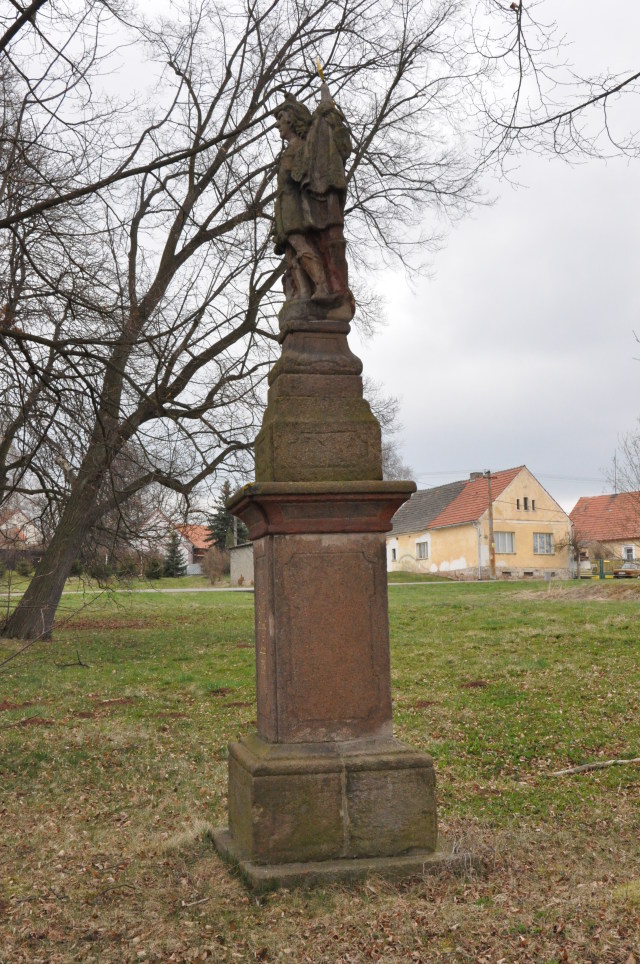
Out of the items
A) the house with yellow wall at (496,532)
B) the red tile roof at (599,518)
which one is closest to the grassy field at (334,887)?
the house with yellow wall at (496,532)

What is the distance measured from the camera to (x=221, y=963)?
397 centimetres

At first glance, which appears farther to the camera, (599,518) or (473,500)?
(599,518)

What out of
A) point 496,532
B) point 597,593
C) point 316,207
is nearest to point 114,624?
point 597,593

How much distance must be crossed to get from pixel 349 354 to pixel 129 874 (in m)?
3.33

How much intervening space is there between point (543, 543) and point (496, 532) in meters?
3.40

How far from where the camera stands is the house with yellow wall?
141 ft

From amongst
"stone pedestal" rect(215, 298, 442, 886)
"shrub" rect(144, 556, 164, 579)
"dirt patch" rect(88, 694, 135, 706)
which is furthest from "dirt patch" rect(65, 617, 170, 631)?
"stone pedestal" rect(215, 298, 442, 886)

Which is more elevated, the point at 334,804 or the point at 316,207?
the point at 316,207

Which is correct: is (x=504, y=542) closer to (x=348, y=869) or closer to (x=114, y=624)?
(x=114, y=624)

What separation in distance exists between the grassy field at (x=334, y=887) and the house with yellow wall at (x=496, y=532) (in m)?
28.0

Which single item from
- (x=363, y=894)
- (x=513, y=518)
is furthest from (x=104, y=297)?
(x=513, y=518)

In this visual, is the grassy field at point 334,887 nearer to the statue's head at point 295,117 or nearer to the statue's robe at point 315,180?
the statue's robe at point 315,180

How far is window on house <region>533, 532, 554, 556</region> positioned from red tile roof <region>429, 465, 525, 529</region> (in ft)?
10.2

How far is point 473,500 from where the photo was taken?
4506cm
